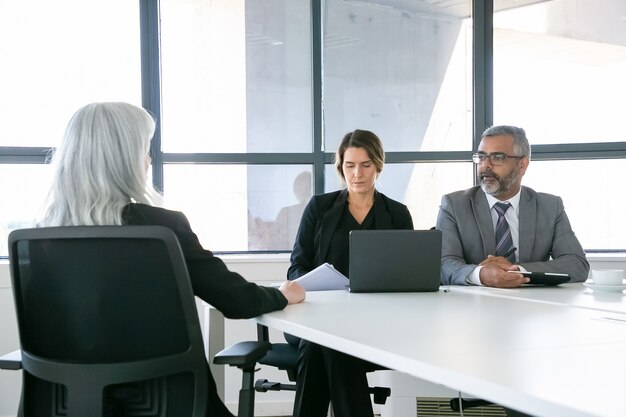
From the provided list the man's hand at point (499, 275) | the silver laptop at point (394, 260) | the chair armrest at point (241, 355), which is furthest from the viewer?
the man's hand at point (499, 275)

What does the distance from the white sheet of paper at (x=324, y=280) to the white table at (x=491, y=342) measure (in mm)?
252

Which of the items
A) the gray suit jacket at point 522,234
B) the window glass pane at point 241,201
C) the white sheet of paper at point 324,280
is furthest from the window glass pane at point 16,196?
the gray suit jacket at point 522,234

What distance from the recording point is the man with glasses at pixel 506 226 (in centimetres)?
312

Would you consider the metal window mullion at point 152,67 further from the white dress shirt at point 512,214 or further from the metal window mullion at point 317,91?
the white dress shirt at point 512,214

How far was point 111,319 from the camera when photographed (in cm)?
160

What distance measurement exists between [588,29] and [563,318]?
3.48 metres

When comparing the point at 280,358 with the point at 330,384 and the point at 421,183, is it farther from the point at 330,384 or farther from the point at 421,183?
the point at 421,183

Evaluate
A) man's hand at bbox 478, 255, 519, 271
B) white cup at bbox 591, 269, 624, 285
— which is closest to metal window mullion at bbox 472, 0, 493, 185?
man's hand at bbox 478, 255, 519, 271

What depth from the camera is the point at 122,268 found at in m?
1.58

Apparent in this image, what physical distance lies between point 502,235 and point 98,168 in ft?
6.64

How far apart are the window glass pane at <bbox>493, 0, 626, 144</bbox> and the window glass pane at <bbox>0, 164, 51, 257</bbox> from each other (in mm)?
3111

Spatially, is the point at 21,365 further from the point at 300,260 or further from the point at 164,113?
the point at 164,113

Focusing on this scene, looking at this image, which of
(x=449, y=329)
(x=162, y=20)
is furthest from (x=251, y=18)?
(x=449, y=329)

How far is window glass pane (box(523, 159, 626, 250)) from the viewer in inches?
189
